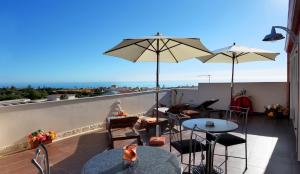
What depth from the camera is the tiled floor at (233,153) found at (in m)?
3.43

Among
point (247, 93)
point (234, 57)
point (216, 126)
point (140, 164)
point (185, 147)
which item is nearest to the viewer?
point (140, 164)

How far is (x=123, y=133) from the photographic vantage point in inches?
184

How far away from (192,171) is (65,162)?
2304 mm

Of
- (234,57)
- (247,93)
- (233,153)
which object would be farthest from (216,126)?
(247,93)

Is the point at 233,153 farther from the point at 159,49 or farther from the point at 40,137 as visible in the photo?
the point at 40,137

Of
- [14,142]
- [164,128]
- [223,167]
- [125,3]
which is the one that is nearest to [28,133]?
[14,142]

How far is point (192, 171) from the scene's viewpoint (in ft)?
10.7

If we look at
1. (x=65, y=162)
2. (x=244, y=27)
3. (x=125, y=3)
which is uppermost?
(x=125, y=3)

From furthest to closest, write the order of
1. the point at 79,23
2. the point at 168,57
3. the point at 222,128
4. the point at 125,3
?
the point at 79,23 → the point at 125,3 → the point at 168,57 → the point at 222,128

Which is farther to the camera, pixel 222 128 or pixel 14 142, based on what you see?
pixel 14 142

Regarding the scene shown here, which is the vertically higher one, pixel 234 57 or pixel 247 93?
pixel 234 57

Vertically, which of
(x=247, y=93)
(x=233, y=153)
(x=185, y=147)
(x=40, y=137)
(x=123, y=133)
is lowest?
(x=233, y=153)

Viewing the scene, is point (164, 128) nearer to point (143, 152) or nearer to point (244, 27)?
point (143, 152)

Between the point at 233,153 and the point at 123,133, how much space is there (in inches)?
91.8
